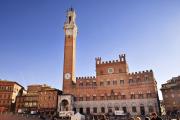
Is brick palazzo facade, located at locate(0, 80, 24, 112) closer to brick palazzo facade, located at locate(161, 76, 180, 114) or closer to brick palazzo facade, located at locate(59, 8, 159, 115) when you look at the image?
brick palazzo facade, located at locate(59, 8, 159, 115)

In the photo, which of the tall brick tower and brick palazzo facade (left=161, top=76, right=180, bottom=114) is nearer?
brick palazzo facade (left=161, top=76, right=180, bottom=114)

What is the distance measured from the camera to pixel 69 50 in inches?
2429

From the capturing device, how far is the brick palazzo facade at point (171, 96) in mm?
49250

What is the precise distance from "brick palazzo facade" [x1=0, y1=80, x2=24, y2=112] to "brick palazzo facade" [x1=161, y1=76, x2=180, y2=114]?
47618 mm

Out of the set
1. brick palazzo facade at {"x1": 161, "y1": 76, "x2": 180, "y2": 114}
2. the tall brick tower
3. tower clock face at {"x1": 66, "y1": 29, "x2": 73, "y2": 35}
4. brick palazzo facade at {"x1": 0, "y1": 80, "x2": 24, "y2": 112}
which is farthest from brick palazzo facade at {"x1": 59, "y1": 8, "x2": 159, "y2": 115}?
brick palazzo facade at {"x1": 0, "y1": 80, "x2": 24, "y2": 112}

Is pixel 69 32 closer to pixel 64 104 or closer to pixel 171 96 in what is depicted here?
pixel 64 104

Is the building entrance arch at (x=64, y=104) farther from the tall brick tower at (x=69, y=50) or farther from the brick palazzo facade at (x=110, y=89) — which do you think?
the tall brick tower at (x=69, y=50)

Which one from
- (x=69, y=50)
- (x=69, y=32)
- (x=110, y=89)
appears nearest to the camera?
(x=110, y=89)

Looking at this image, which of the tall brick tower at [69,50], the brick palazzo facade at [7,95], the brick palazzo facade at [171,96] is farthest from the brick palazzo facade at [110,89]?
the brick palazzo facade at [7,95]

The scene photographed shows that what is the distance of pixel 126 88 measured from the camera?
5306 centimetres

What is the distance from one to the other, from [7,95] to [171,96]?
51.0m

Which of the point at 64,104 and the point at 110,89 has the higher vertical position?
the point at 110,89

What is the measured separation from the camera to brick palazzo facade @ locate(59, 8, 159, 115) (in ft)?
165

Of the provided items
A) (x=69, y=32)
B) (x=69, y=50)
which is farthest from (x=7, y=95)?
(x=69, y=32)
